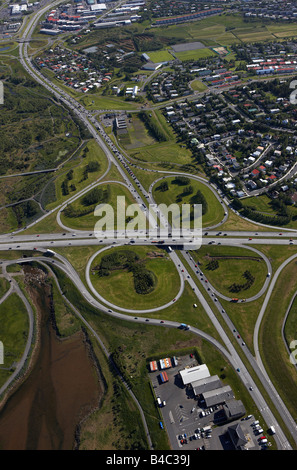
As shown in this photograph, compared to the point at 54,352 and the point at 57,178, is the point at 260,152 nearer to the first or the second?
the point at 57,178

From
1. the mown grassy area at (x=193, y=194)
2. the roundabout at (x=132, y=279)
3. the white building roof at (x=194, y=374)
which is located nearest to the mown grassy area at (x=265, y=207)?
the mown grassy area at (x=193, y=194)

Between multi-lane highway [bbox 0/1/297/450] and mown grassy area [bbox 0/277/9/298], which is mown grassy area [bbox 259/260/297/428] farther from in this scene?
mown grassy area [bbox 0/277/9/298]

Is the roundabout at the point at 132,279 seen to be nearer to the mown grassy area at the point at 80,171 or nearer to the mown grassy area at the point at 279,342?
the mown grassy area at the point at 279,342

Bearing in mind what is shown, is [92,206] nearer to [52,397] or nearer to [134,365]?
[134,365]

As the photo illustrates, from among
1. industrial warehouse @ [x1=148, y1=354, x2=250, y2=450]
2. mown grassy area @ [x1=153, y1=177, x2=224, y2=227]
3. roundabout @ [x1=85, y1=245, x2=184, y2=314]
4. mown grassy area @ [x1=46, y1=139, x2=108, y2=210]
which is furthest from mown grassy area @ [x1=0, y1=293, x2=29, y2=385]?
mown grassy area @ [x1=153, y1=177, x2=224, y2=227]

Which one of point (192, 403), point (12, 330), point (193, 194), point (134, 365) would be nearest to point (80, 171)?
point (193, 194)
